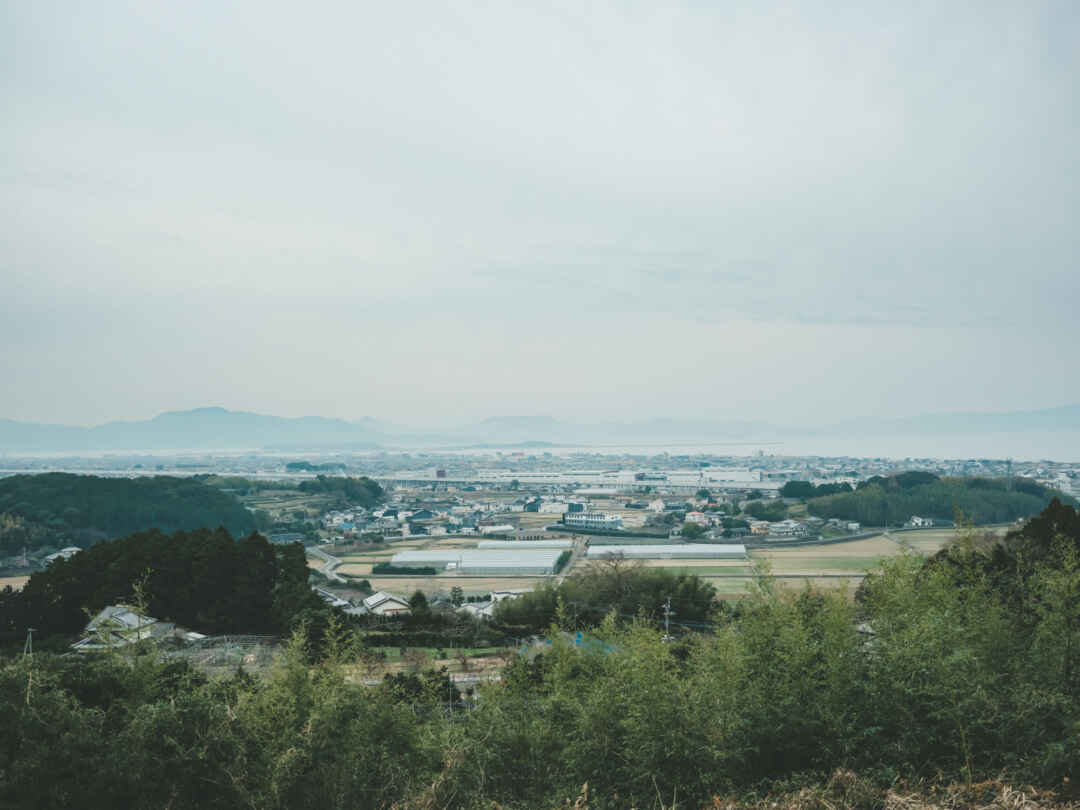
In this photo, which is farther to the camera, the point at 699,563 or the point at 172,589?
the point at 699,563

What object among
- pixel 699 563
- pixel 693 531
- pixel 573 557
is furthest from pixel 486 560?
pixel 693 531

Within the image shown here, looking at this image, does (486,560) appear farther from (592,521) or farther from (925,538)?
(925,538)

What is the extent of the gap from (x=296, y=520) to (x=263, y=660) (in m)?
25.0

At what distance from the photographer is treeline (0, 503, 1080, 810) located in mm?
3732

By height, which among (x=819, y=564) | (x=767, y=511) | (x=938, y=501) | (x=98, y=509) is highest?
(x=938, y=501)

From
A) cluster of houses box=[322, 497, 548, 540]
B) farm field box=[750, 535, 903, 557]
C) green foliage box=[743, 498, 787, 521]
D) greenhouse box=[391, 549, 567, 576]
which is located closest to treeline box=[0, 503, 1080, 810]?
greenhouse box=[391, 549, 567, 576]

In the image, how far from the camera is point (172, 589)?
13656 mm

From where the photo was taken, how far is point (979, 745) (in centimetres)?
384

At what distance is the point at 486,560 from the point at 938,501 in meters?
19.8

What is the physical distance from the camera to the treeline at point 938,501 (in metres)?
28.1

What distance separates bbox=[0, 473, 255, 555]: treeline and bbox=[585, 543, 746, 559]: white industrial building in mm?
16338

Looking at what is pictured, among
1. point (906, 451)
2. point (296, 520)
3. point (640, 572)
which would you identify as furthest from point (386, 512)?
point (906, 451)

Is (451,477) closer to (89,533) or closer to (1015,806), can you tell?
(89,533)

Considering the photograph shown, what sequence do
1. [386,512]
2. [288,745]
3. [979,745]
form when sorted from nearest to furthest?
[979,745] → [288,745] → [386,512]
